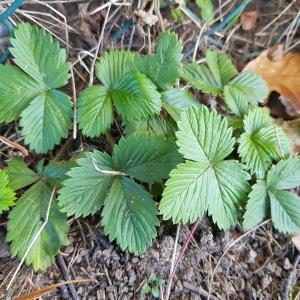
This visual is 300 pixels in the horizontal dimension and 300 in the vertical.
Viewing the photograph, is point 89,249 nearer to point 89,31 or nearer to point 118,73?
point 118,73

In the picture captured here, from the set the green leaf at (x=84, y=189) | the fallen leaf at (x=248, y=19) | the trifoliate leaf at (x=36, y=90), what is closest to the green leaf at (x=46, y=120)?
the trifoliate leaf at (x=36, y=90)

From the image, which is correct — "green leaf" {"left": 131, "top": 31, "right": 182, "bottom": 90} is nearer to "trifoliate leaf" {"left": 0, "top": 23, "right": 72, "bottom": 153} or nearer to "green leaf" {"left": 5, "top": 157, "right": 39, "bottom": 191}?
"trifoliate leaf" {"left": 0, "top": 23, "right": 72, "bottom": 153}

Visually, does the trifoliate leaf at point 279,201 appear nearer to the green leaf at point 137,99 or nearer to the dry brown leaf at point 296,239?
the dry brown leaf at point 296,239

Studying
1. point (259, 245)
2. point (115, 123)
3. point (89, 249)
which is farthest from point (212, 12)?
point (89, 249)

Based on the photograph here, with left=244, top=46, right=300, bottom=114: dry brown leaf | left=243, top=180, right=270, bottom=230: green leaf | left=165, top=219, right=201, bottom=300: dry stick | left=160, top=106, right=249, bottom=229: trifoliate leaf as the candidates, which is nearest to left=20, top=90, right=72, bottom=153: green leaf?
left=160, top=106, right=249, bottom=229: trifoliate leaf

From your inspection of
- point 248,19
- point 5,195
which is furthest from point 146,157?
point 248,19
